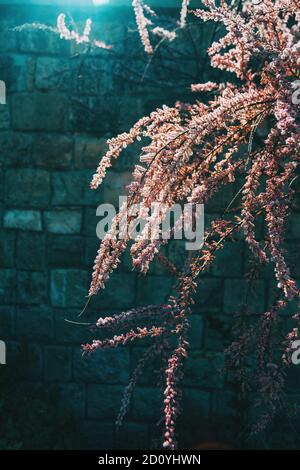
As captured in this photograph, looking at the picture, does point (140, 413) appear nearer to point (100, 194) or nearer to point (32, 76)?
point (100, 194)

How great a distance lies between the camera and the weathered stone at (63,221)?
3.29 m

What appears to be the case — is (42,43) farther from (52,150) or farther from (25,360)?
(25,360)

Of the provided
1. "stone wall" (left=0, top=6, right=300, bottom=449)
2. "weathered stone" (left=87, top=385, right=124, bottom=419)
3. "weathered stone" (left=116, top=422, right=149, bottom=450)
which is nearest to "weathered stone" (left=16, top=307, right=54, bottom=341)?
"stone wall" (left=0, top=6, right=300, bottom=449)

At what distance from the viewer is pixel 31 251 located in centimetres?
335

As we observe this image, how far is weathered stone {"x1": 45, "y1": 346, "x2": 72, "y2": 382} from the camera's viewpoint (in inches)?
133

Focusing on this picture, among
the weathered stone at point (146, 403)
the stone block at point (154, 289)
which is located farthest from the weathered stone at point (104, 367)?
the stone block at point (154, 289)

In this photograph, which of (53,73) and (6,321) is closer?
(53,73)

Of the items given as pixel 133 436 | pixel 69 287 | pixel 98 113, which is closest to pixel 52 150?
pixel 98 113

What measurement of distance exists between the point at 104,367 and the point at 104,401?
0.74 feet
